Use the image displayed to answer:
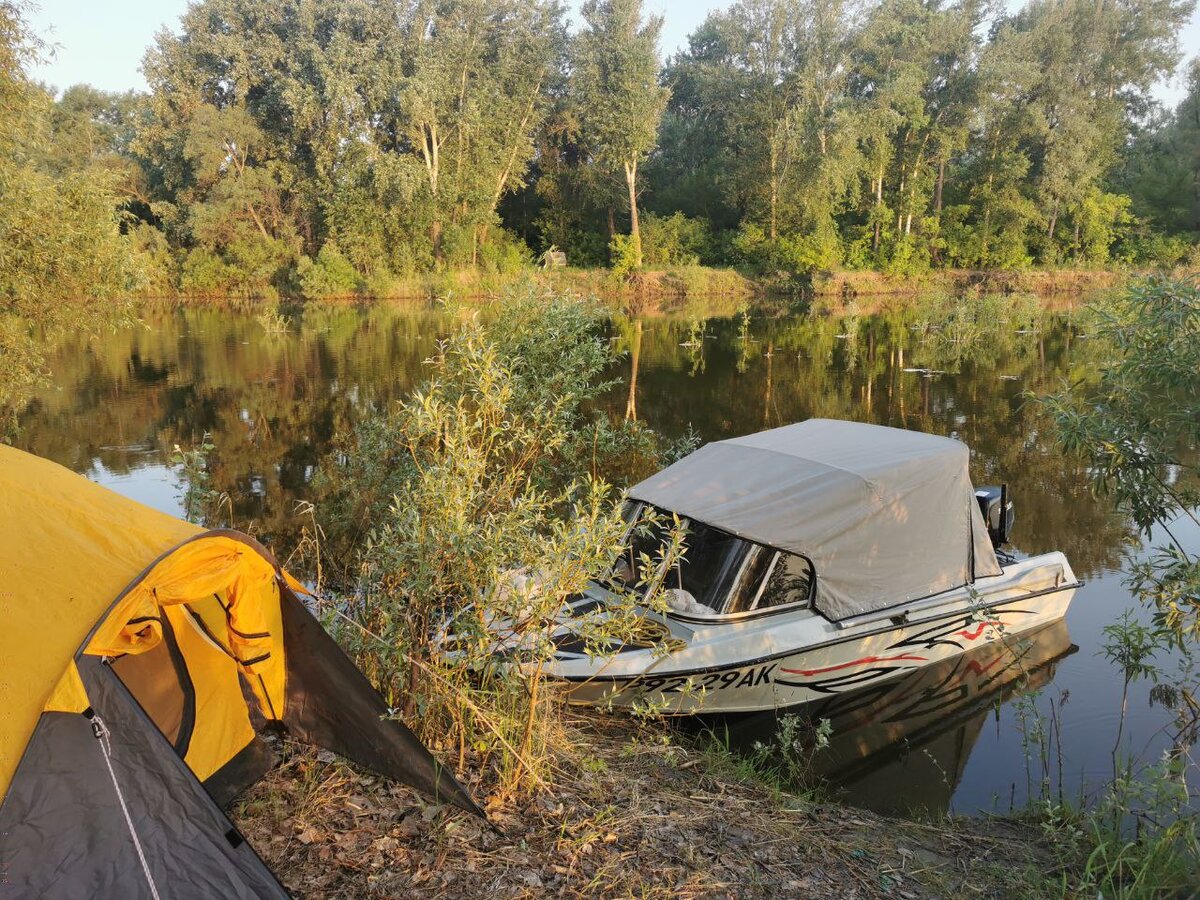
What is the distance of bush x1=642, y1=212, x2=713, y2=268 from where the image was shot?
5134cm

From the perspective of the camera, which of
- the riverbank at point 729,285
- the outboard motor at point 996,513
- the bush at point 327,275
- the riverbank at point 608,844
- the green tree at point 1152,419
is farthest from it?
the riverbank at point 729,285

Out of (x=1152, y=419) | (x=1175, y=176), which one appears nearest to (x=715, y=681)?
(x=1152, y=419)

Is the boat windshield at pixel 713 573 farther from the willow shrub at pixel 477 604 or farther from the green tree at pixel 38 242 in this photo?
the green tree at pixel 38 242

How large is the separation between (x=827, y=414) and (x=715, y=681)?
13.9 m

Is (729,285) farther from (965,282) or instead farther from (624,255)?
(965,282)

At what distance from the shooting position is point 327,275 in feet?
151

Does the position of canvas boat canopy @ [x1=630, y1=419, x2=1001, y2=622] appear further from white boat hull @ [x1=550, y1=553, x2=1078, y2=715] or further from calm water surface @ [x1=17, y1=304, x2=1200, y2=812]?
calm water surface @ [x1=17, y1=304, x2=1200, y2=812]

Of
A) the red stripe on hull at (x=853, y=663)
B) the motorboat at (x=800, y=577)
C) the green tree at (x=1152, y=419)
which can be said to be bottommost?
the red stripe on hull at (x=853, y=663)

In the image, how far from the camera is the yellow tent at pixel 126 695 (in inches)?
139

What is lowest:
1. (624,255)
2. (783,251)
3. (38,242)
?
(38,242)

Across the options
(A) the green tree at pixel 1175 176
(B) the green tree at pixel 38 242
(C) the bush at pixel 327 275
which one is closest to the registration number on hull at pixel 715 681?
(B) the green tree at pixel 38 242

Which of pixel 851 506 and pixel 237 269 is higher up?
pixel 237 269

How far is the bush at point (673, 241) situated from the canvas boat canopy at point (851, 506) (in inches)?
1716

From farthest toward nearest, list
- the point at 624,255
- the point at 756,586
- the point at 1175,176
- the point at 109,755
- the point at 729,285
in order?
the point at 729,285
the point at 624,255
the point at 1175,176
the point at 756,586
the point at 109,755
